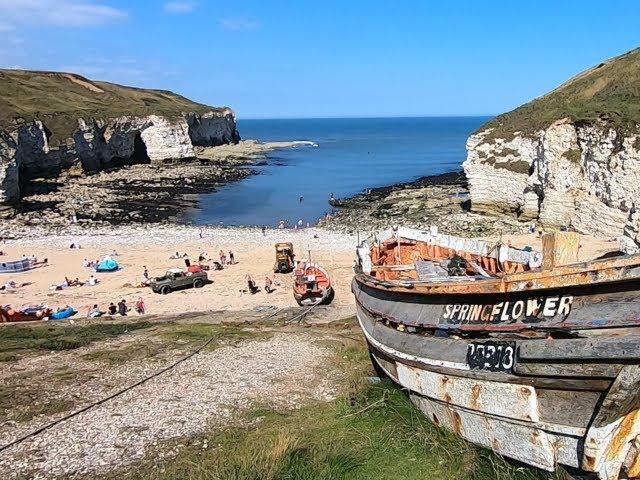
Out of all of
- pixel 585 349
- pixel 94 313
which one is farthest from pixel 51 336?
pixel 585 349

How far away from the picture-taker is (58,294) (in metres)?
32.6

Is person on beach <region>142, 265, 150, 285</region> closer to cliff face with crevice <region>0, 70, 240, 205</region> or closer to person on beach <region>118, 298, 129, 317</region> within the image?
person on beach <region>118, 298, 129, 317</region>

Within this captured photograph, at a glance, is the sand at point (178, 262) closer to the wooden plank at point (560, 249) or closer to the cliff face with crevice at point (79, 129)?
the wooden plank at point (560, 249)

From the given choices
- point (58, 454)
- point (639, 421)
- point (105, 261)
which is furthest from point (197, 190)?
point (639, 421)

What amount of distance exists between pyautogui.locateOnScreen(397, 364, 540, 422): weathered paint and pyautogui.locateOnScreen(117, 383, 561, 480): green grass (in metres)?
0.83

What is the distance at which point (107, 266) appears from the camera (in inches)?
1467

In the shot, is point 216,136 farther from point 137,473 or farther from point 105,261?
point 137,473

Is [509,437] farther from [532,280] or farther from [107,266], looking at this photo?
[107,266]

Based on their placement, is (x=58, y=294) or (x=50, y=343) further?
(x=58, y=294)

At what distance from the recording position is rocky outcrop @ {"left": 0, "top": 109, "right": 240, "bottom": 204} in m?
63.2

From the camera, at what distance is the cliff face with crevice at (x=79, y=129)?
238 ft

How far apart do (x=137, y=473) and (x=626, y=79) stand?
60.0 m

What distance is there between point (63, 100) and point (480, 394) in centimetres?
10836

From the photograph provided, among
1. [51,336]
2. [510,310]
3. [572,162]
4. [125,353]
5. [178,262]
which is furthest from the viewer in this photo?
[572,162]
